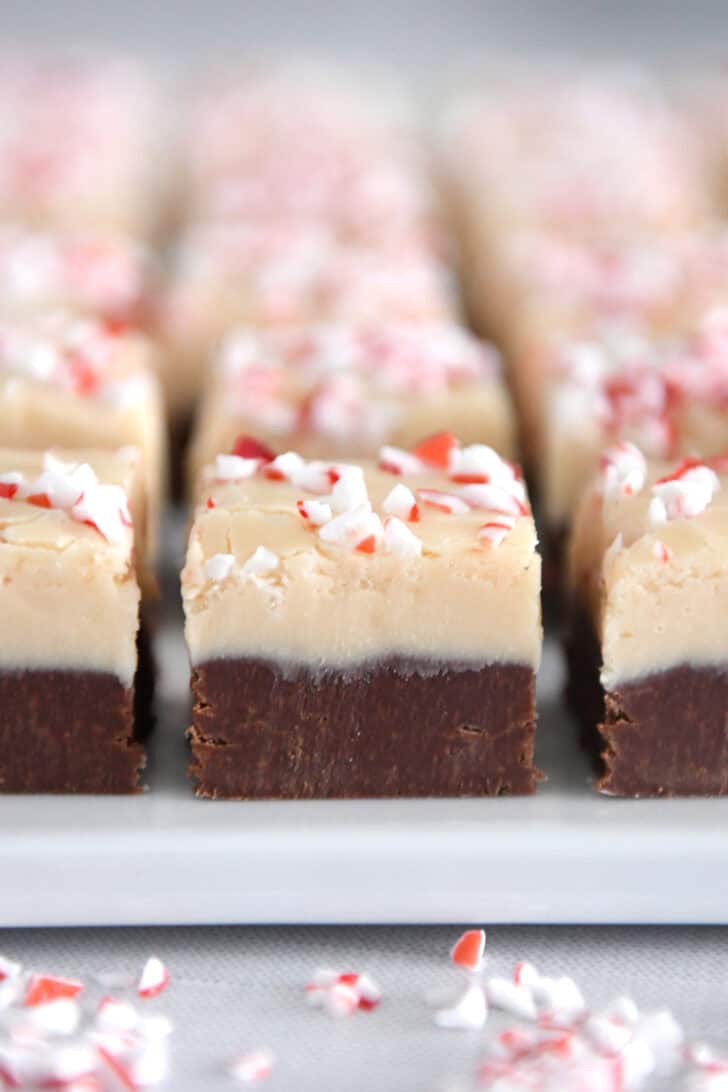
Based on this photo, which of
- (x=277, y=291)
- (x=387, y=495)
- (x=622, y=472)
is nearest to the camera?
(x=387, y=495)

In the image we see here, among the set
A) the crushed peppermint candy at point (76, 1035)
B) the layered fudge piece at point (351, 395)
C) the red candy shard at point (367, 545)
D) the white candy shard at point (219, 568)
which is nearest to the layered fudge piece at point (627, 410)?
the layered fudge piece at point (351, 395)

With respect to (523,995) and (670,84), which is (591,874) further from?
(670,84)

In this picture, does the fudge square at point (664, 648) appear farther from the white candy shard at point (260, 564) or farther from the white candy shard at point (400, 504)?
the white candy shard at point (260, 564)

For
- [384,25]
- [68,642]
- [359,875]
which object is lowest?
[359,875]

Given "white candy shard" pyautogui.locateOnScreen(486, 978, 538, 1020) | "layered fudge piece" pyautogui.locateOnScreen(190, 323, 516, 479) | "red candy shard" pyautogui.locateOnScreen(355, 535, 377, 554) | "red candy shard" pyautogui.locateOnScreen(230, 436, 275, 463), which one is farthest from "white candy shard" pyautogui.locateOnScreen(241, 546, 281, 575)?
"layered fudge piece" pyautogui.locateOnScreen(190, 323, 516, 479)

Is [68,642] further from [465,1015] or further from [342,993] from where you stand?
[465,1015]

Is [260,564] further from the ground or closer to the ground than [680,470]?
closer to the ground

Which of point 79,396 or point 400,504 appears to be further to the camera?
point 79,396

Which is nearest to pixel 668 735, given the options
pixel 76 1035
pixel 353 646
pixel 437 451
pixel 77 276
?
pixel 353 646
